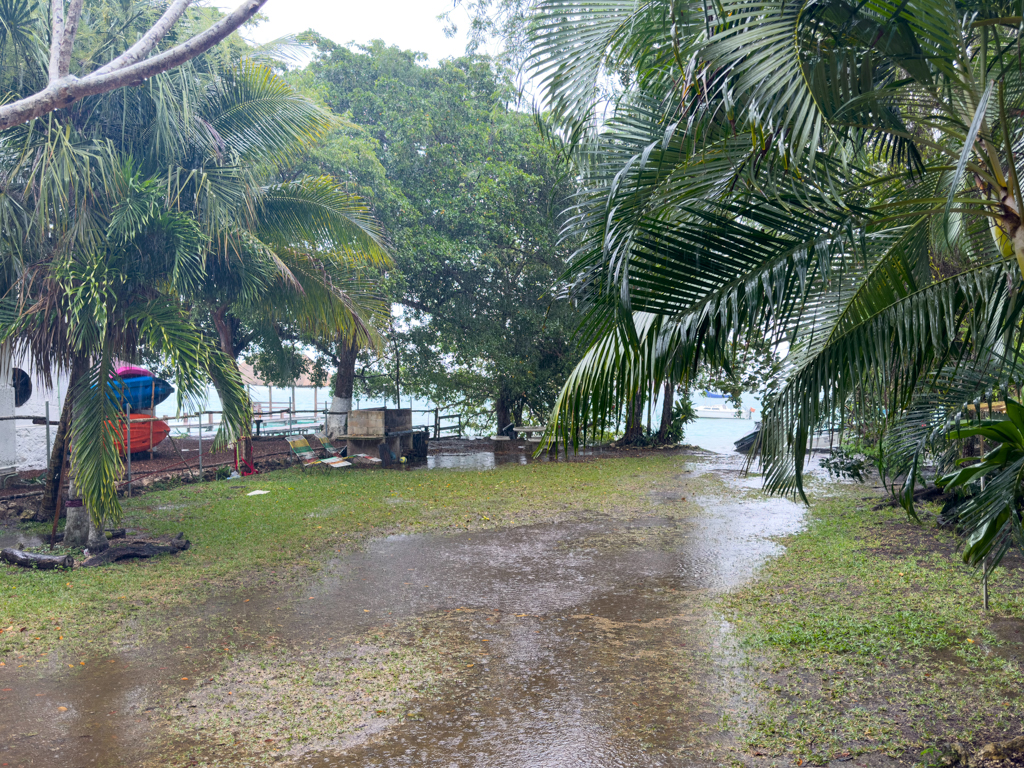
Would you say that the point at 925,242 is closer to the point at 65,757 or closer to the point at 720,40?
the point at 720,40

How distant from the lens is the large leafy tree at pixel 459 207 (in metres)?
17.6

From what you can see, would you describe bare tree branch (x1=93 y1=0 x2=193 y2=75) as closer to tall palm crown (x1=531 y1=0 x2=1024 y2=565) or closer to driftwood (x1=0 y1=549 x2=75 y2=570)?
tall palm crown (x1=531 y1=0 x2=1024 y2=565)

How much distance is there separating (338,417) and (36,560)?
10.4 m

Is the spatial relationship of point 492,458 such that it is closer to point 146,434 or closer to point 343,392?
point 343,392

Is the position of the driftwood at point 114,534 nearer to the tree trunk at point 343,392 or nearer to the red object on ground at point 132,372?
the red object on ground at point 132,372

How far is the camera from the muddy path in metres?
3.98

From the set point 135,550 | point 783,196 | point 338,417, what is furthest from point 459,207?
point 783,196

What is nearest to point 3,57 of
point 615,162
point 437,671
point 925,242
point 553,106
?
point 553,106

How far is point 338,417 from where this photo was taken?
59.4ft

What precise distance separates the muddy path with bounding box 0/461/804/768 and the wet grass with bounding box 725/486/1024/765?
0.30m

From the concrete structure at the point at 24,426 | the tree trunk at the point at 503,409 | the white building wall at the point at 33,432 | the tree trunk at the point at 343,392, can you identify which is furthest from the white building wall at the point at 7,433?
the tree trunk at the point at 503,409

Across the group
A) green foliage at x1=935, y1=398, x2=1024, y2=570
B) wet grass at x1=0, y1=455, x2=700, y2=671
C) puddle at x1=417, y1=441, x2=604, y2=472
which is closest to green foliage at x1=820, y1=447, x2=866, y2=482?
wet grass at x1=0, y1=455, x2=700, y2=671

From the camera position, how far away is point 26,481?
41.2 feet

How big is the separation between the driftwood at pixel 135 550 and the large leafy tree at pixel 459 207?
31.2 ft
